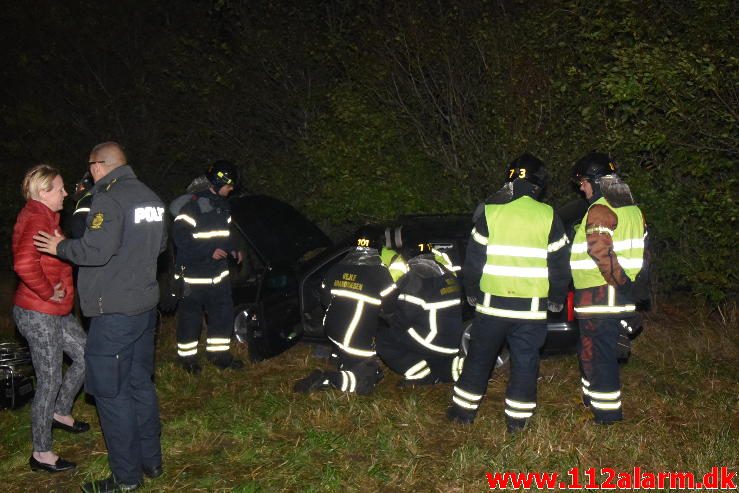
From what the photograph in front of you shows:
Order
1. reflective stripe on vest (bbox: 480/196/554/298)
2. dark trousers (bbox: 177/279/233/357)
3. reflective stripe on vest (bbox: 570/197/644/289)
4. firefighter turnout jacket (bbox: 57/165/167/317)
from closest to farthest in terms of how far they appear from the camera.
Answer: firefighter turnout jacket (bbox: 57/165/167/317), reflective stripe on vest (bbox: 480/196/554/298), reflective stripe on vest (bbox: 570/197/644/289), dark trousers (bbox: 177/279/233/357)

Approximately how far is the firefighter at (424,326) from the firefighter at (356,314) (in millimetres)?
158

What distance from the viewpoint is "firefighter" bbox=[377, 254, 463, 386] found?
5.79 m

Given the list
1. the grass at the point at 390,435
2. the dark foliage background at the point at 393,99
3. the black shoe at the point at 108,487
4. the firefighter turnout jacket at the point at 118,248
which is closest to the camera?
Result: the firefighter turnout jacket at the point at 118,248

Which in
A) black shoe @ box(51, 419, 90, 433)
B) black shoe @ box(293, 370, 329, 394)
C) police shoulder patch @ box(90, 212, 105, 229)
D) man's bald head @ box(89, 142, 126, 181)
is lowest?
black shoe @ box(293, 370, 329, 394)

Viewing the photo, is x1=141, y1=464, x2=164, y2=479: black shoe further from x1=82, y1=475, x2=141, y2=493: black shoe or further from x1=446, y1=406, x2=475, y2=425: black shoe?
x1=446, y1=406, x2=475, y2=425: black shoe

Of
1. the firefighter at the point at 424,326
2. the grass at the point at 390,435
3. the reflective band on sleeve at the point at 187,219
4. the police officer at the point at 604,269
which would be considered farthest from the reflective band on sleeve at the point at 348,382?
the reflective band on sleeve at the point at 187,219

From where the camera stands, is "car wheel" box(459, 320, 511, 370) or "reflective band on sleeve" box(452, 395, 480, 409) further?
"car wheel" box(459, 320, 511, 370)

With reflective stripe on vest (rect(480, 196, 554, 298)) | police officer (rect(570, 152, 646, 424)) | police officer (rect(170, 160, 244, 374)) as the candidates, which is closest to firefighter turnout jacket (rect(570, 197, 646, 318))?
police officer (rect(570, 152, 646, 424))

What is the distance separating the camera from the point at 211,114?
10844mm

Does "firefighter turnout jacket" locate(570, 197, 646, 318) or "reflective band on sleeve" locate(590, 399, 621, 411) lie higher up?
"firefighter turnout jacket" locate(570, 197, 646, 318)

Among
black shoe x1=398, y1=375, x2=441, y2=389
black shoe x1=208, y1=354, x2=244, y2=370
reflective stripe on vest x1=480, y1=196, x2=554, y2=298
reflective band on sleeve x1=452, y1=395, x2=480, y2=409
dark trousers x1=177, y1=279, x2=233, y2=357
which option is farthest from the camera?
black shoe x1=208, y1=354, x2=244, y2=370

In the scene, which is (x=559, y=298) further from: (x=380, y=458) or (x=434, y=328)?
(x=380, y=458)

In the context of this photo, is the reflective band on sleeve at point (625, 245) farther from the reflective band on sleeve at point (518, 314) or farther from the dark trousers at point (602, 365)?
the reflective band on sleeve at point (518, 314)

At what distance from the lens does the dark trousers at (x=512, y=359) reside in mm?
4988
